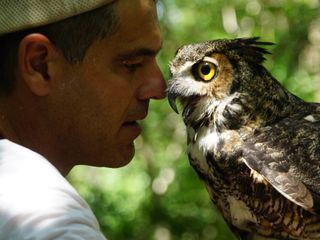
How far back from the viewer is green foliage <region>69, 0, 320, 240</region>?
5.86 meters

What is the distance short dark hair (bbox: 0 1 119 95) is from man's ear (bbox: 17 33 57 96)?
0.07ft

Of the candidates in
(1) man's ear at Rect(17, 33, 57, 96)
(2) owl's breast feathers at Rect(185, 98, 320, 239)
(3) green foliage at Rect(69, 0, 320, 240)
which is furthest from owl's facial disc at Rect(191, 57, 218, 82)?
(3) green foliage at Rect(69, 0, 320, 240)

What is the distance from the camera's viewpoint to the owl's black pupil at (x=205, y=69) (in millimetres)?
2881

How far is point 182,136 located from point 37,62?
5.62 metres

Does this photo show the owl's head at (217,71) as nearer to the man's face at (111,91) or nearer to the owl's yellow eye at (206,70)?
the owl's yellow eye at (206,70)

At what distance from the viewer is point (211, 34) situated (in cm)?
645

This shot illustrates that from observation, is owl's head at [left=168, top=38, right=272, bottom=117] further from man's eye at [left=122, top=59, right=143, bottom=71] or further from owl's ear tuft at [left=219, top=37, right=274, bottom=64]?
man's eye at [left=122, top=59, right=143, bottom=71]

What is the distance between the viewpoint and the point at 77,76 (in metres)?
1.60

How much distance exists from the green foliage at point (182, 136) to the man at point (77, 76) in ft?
11.3

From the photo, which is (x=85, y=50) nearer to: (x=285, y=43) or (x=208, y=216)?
(x=285, y=43)

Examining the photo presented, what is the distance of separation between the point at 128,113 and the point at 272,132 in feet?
3.77

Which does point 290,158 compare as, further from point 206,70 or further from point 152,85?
point 152,85

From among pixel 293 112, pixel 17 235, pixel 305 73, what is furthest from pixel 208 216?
pixel 17 235

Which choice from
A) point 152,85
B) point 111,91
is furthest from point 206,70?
point 111,91
